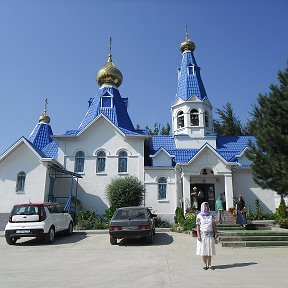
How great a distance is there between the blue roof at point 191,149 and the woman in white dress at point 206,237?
48.3ft

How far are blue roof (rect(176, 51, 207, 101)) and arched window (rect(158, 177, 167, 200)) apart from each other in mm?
8076

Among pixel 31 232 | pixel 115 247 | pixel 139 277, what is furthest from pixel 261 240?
pixel 31 232

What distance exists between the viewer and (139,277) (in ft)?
21.3

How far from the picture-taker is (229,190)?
68.4 feet

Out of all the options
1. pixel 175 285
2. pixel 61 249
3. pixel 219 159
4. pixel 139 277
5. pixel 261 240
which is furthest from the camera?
pixel 219 159

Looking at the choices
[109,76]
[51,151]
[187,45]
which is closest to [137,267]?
[51,151]

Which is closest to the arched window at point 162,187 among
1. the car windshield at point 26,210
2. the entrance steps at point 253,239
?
the entrance steps at point 253,239

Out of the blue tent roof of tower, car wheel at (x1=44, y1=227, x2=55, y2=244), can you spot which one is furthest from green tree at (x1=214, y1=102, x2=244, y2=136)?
car wheel at (x1=44, y1=227, x2=55, y2=244)

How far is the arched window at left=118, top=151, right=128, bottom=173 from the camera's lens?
22.4 meters

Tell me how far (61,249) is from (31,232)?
1.84 m

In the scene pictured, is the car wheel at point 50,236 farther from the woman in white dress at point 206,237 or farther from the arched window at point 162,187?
the arched window at point 162,187

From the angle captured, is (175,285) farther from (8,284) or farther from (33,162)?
(33,162)

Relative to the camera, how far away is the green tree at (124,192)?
1970 centimetres

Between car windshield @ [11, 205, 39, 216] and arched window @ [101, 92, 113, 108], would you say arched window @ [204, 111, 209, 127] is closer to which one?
arched window @ [101, 92, 113, 108]
